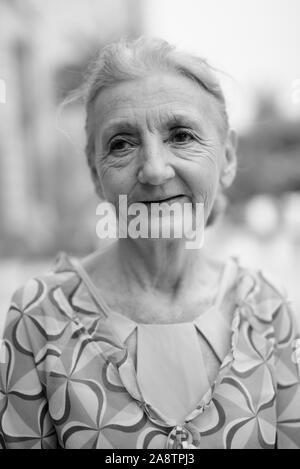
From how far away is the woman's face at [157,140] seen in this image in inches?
48.0

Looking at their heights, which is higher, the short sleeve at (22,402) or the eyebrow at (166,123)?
the eyebrow at (166,123)

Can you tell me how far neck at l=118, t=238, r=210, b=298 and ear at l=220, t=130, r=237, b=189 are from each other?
246 millimetres

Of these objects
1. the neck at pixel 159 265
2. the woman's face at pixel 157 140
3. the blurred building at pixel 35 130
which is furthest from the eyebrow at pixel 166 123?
the blurred building at pixel 35 130

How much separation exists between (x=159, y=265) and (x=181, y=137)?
395mm

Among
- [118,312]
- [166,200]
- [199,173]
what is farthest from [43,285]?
[199,173]

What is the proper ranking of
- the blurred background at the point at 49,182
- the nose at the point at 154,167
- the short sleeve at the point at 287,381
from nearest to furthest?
the nose at the point at 154,167
the short sleeve at the point at 287,381
the blurred background at the point at 49,182

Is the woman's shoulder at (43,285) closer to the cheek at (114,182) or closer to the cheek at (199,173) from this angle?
the cheek at (114,182)

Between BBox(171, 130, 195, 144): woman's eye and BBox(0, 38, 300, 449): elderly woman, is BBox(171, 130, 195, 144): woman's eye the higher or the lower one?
the higher one

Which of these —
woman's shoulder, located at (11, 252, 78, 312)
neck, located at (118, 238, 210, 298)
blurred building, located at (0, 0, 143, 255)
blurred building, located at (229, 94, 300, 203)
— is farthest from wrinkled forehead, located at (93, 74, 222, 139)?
blurred building, located at (229, 94, 300, 203)

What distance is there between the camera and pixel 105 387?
1253 mm

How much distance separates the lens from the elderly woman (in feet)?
4.03

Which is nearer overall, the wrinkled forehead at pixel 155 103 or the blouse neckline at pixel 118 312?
the wrinkled forehead at pixel 155 103

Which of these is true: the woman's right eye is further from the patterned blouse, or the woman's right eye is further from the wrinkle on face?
the patterned blouse

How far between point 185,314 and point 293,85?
88cm
